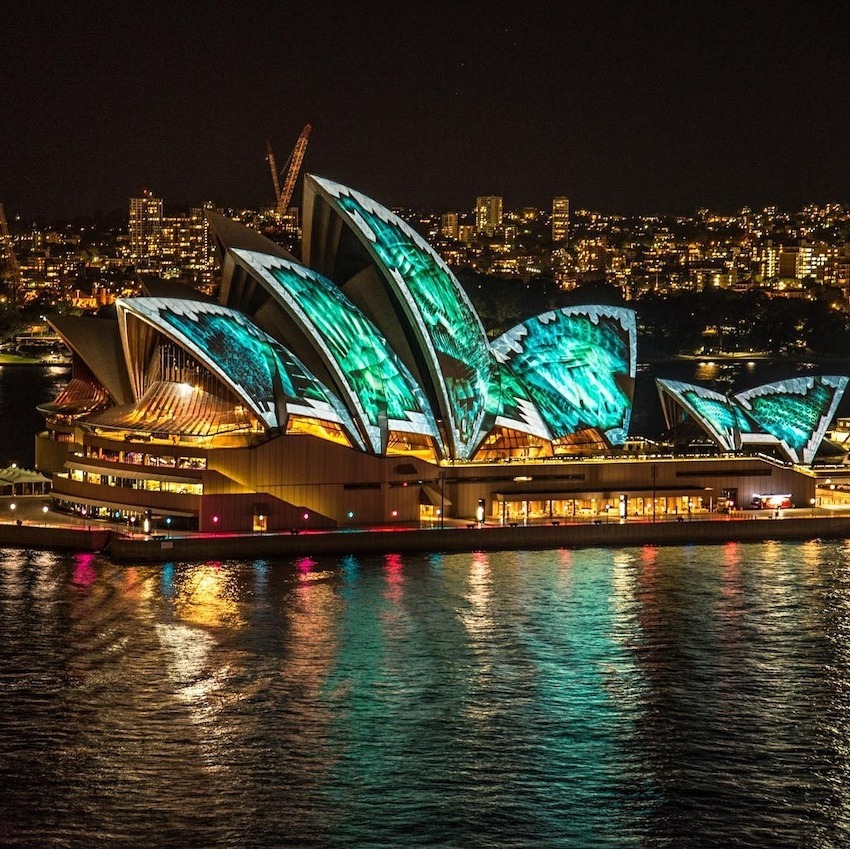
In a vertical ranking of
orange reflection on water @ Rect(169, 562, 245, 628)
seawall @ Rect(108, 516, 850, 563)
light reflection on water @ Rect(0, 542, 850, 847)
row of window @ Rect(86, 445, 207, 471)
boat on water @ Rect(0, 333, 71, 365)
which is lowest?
light reflection on water @ Rect(0, 542, 850, 847)

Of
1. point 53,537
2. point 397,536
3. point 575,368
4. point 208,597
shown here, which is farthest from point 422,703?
point 575,368

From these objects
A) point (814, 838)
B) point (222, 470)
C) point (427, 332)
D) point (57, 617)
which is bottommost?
point (814, 838)

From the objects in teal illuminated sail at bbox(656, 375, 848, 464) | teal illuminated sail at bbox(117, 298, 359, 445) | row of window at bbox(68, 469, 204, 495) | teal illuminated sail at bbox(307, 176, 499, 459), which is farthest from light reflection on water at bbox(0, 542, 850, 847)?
teal illuminated sail at bbox(656, 375, 848, 464)

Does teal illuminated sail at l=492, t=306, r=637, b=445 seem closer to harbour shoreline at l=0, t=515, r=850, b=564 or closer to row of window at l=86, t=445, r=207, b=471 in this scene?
harbour shoreline at l=0, t=515, r=850, b=564

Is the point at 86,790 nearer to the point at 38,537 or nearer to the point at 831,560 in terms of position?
the point at 38,537

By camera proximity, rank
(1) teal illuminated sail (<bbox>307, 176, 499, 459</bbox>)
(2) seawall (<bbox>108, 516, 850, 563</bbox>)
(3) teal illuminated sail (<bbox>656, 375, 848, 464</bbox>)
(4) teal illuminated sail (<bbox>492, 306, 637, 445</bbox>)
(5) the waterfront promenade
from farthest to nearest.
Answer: (3) teal illuminated sail (<bbox>656, 375, 848, 464</bbox>)
(4) teal illuminated sail (<bbox>492, 306, 637, 445</bbox>)
(1) teal illuminated sail (<bbox>307, 176, 499, 459</bbox>)
(5) the waterfront promenade
(2) seawall (<bbox>108, 516, 850, 563</bbox>)

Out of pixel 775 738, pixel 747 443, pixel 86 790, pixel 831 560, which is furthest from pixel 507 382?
pixel 86 790
